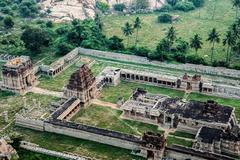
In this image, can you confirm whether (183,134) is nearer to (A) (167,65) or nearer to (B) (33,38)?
(A) (167,65)

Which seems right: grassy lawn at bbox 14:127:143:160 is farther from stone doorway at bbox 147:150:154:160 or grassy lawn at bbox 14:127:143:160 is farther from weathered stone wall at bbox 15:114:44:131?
stone doorway at bbox 147:150:154:160

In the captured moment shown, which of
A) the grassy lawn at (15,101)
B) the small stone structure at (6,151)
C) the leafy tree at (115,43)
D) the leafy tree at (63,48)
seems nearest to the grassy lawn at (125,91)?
the grassy lawn at (15,101)

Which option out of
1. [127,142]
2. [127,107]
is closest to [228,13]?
[127,107]

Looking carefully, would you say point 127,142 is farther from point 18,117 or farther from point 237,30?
point 237,30

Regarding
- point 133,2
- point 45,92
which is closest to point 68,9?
point 133,2

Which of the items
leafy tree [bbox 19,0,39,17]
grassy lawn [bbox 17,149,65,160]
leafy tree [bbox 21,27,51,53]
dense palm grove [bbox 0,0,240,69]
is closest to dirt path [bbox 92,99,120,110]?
grassy lawn [bbox 17,149,65,160]

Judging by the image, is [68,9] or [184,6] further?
[184,6]

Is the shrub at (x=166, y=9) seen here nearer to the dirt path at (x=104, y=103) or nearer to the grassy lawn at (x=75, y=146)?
the dirt path at (x=104, y=103)
